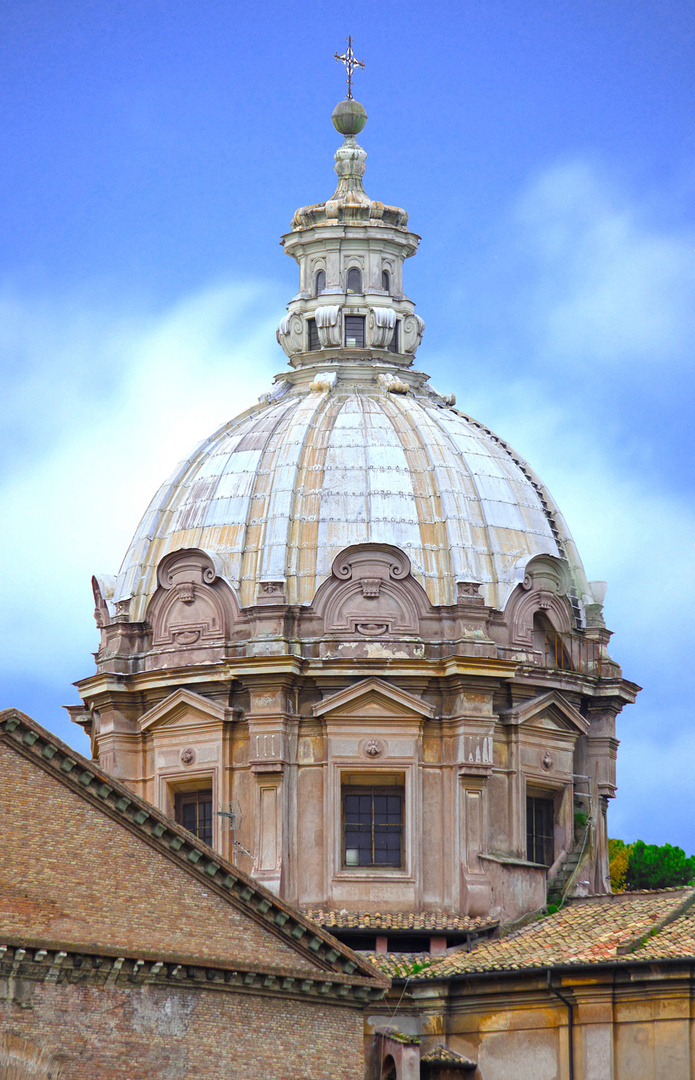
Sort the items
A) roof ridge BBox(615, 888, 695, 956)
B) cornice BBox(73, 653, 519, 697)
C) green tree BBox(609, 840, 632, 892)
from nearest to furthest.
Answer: roof ridge BBox(615, 888, 695, 956), cornice BBox(73, 653, 519, 697), green tree BBox(609, 840, 632, 892)

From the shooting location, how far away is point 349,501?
63719 millimetres

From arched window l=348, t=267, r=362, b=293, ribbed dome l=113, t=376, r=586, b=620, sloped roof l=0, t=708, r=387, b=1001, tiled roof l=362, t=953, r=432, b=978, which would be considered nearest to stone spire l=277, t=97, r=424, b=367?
arched window l=348, t=267, r=362, b=293

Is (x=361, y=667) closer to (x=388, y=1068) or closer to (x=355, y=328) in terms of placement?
(x=388, y=1068)

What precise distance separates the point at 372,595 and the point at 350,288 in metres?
10.5

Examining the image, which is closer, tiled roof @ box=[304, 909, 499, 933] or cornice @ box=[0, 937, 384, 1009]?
cornice @ box=[0, 937, 384, 1009]

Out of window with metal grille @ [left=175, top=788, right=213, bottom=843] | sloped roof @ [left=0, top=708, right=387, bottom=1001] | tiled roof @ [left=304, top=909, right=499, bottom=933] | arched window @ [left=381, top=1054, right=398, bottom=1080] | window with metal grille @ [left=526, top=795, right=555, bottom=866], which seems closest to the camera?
sloped roof @ [left=0, top=708, right=387, bottom=1001]

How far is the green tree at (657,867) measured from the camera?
259 ft

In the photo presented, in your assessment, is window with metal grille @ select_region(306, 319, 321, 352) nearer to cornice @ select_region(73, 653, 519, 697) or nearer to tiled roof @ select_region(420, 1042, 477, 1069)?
cornice @ select_region(73, 653, 519, 697)

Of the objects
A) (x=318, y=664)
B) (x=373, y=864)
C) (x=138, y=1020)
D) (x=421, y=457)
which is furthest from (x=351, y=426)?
(x=138, y=1020)

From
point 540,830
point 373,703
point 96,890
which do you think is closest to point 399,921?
point 373,703

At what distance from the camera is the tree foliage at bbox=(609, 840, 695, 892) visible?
78.9 metres

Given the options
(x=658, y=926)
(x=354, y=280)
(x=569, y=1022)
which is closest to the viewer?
(x=569, y=1022)

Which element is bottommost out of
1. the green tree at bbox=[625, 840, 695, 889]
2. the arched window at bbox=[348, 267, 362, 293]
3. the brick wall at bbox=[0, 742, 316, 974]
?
the brick wall at bbox=[0, 742, 316, 974]

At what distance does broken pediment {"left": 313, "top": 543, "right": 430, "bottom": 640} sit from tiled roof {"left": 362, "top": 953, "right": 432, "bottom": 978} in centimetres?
809
